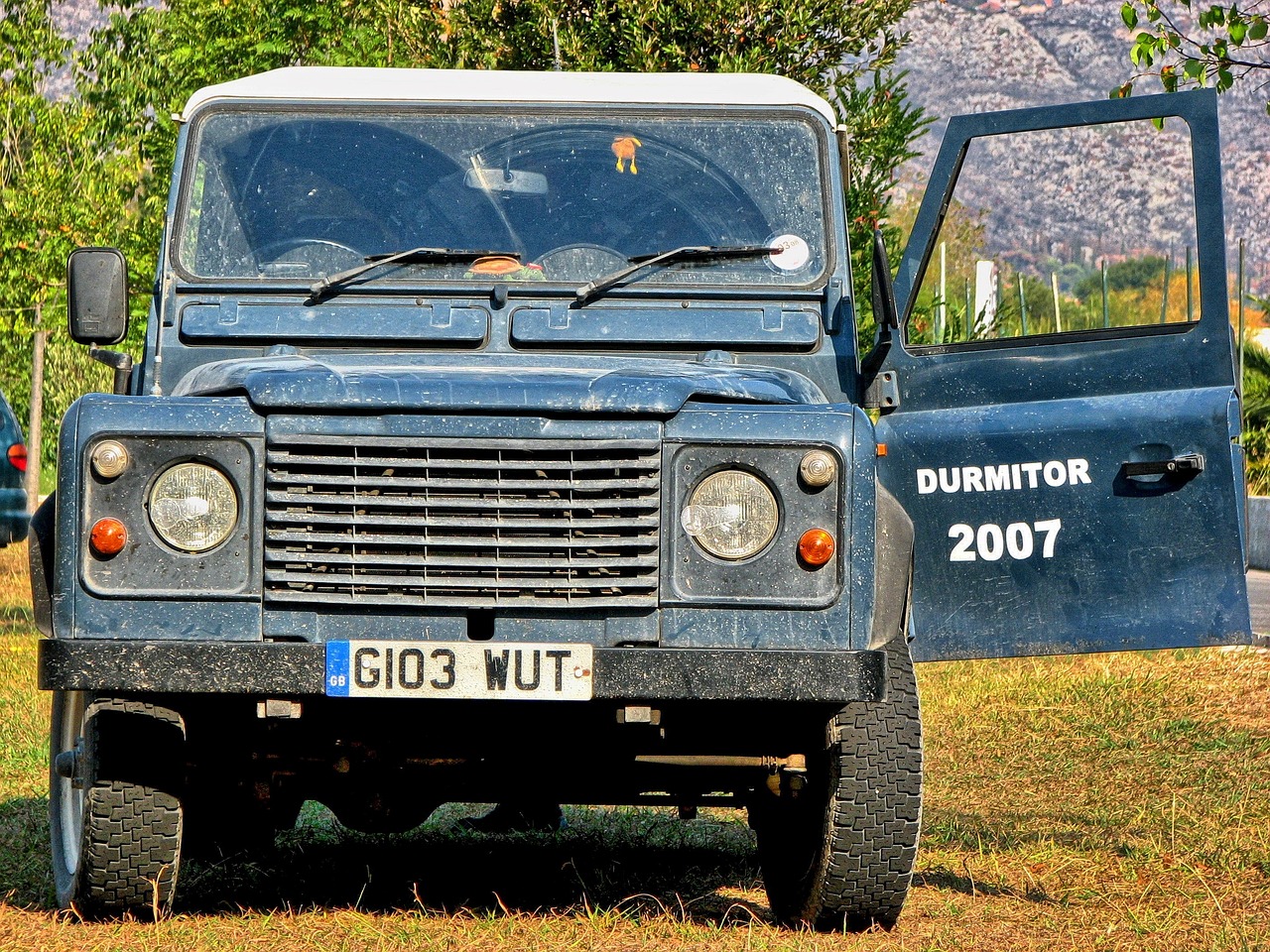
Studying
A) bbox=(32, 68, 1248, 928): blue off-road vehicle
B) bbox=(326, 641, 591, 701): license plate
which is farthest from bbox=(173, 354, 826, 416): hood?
bbox=(326, 641, 591, 701): license plate

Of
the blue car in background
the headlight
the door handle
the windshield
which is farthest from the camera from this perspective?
the blue car in background

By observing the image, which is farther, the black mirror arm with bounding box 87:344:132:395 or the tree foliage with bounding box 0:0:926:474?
the tree foliage with bounding box 0:0:926:474

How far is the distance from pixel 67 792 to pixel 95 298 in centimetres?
140

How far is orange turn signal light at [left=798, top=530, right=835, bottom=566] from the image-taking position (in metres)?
4.20

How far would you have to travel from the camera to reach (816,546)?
4.20 meters

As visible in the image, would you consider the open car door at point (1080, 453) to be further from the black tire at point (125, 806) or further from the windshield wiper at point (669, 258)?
the black tire at point (125, 806)

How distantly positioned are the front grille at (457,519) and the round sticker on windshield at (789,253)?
146 centimetres

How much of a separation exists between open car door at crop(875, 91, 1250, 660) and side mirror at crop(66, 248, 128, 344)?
7.36ft

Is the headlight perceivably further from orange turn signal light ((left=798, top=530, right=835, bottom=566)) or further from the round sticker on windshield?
the round sticker on windshield

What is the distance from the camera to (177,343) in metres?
5.29

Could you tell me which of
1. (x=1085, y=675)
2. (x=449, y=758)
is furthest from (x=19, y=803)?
(x=1085, y=675)

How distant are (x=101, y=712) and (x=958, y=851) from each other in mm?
2902

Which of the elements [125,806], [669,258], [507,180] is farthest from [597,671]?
[507,180]

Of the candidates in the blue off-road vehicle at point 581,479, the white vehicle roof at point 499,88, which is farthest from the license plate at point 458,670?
the white vehicle roof at point 499,88
